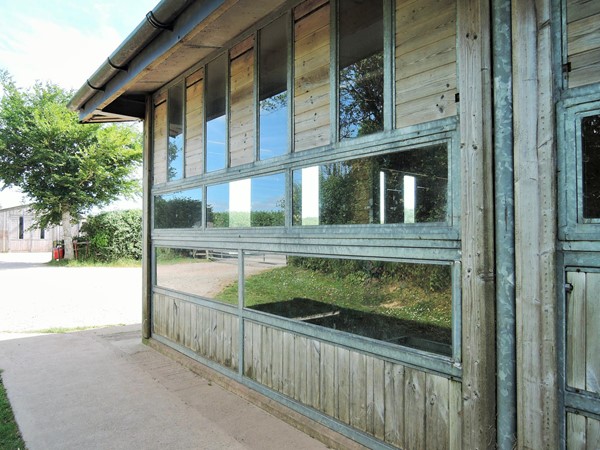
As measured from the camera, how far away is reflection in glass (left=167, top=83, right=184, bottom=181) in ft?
15.1

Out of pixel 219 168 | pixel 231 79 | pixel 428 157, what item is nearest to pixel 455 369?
pixel 428 157

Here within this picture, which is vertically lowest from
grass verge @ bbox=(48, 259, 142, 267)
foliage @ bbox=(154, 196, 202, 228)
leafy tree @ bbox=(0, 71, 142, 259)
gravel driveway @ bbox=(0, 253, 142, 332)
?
gravel driveway @ bbox=(0, 253, 142, 332)

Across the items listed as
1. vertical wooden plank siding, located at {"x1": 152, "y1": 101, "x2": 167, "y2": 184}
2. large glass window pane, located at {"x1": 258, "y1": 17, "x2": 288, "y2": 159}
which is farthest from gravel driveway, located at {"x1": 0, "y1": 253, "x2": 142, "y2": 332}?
large glass window pane, located at {"x1": 258, "y1": 17, "x2": 288, "y2": 159}

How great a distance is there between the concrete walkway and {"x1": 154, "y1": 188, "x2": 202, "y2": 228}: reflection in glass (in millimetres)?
1576

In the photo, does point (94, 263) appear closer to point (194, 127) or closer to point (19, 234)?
point (194, 127)

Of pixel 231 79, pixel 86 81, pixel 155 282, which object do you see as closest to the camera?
pixel 231 79

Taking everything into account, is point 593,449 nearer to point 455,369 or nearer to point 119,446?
point 455,369

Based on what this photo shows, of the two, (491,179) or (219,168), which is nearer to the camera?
(491,179)

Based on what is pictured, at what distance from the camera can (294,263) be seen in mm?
3076

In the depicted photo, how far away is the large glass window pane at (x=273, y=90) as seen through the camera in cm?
315

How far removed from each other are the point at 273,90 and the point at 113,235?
1700cm

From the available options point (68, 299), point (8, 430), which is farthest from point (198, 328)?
point (68, 299)

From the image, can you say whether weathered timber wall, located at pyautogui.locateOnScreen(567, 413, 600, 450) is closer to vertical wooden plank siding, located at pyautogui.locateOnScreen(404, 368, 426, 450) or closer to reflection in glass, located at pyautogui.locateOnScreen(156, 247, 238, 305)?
vertical wooden plank siding, located at pyautogui.locateOnScreen(404, 368, 426, 450)

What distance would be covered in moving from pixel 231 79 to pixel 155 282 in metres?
2.89
